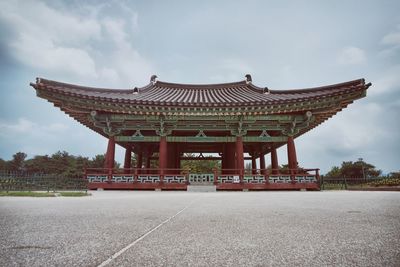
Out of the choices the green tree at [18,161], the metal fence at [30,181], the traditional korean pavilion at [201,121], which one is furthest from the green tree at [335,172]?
the green tree at [18,161]

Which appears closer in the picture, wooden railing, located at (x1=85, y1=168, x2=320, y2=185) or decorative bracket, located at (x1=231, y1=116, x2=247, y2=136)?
wooden railing, located at (x1=85, y1=168, x2=320, y2=185)

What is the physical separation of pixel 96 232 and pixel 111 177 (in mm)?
9473

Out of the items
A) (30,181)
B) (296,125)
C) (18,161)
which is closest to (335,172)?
(296,125)

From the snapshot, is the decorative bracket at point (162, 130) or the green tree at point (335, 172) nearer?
the decorative bracket at point (162, 130)

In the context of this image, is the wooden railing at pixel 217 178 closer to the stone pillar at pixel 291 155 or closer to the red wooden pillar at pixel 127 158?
the stone pillar at pixel 291 155

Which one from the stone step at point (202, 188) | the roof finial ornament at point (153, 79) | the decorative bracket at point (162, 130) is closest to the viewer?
the stone step at point (202, 188)

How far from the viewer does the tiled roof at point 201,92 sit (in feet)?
33.0

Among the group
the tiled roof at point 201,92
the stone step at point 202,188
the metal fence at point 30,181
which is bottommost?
the stone step at point 202,188

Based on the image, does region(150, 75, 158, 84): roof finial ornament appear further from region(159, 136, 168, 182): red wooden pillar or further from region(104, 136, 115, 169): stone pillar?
region(159, 136, 168, 182): red wooden pillar

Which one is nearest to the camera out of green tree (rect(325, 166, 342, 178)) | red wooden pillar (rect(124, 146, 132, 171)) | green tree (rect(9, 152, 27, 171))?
red wooden pillar (rect(124, 146, 132, 171))

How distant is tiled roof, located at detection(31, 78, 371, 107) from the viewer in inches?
396

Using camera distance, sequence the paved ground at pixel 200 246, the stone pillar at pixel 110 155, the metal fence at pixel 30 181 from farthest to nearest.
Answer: the stone pillar at pixel 110 155
the metal fence at pixel 30 181
the paved ground at pixel 200 246

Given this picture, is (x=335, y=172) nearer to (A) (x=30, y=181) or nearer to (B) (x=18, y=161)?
(A) (x=30, y=181)

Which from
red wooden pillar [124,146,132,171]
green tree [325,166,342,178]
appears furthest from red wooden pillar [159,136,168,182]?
green tree [325,166,342,178]
